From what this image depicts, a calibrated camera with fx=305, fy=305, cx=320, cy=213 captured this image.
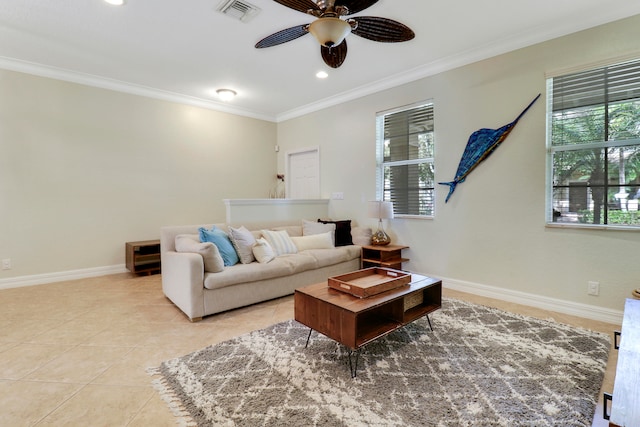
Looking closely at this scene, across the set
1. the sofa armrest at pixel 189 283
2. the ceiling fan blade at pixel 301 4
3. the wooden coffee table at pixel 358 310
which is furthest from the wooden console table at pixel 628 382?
the sofa armrest at pixel 189 283

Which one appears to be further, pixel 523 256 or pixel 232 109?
pixel 232 109

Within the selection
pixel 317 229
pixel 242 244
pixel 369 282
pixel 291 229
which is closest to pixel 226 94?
pixel 291 229

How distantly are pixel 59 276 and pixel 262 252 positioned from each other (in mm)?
2900

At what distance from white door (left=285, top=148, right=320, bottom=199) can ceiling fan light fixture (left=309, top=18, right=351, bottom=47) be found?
3.27m

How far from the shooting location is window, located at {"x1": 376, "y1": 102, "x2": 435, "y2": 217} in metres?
3.95

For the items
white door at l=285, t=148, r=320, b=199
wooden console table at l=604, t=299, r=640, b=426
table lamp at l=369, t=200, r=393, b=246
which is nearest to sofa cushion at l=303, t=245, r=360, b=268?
table lamp at l=369, t=200, r=393, b=246

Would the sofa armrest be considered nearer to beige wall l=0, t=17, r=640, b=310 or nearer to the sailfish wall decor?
beige wall l=0, t=17, r=640, b=310

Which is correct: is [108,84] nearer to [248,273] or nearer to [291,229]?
[291,229]

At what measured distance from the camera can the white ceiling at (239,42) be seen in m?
2.65

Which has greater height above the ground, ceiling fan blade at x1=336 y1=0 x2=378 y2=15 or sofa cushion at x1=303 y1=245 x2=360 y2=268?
ceiling fan blade at x1=336 y1=0 x2=378 y2=15

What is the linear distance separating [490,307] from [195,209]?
4451 millimetres

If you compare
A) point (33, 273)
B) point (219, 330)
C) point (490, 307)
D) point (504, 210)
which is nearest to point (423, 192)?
point (504, 210)

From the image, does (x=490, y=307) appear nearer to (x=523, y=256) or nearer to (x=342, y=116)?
(x=523, y=256)

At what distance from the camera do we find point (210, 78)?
419 centimetres
